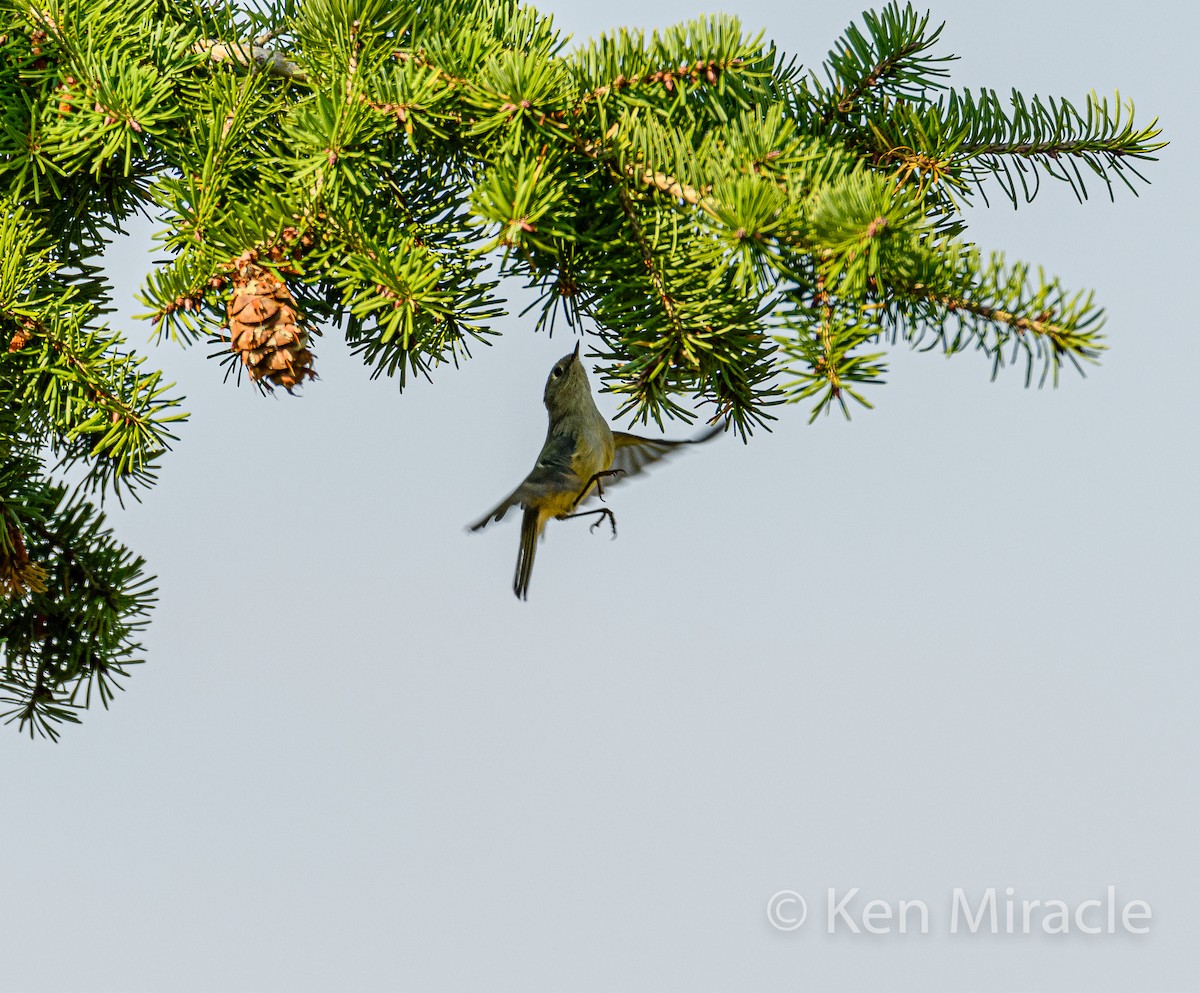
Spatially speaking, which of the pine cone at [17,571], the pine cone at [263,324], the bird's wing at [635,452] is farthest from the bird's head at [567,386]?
the pine cone at [17,571]

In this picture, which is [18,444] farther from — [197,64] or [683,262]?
[683,262]

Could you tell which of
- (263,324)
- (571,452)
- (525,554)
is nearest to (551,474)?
(571,452)

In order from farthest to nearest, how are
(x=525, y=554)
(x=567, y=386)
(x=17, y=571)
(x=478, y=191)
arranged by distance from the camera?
1. (x=525, y=554)
2. (x=567, y=386)
3. (x=17, y=571)
4. (x=478, y=191)

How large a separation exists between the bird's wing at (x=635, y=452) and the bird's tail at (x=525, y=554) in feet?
0.40

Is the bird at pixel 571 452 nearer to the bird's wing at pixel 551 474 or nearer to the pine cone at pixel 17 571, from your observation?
the bird's wing at pixel 551 474

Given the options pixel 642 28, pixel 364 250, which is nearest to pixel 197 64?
pixel 364 250

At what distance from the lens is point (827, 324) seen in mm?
1008

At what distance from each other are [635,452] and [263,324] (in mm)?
712

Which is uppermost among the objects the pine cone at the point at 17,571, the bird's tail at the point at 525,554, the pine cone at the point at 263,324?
the bird's tail at the point at 525,554

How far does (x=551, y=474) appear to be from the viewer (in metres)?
1.58

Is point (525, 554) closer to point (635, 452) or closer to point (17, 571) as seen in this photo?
point (635, 452)

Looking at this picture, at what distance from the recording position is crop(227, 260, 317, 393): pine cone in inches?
43.6

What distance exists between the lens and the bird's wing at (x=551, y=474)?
1569 mm

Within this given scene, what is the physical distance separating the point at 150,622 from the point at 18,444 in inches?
14.3
